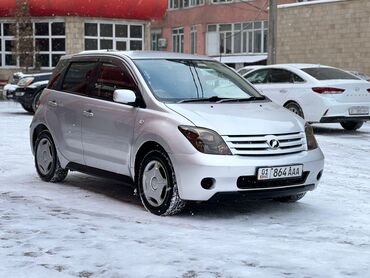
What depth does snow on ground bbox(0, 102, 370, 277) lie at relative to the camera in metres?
4.42

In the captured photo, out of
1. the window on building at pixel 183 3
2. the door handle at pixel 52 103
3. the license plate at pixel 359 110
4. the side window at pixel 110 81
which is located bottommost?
the license plate at pixel 359 110

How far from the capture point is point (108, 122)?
6.66 meters

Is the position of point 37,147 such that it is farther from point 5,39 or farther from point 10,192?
point 5,39

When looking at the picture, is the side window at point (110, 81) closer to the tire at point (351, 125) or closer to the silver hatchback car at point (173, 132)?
the silver hatchback car at point (173, 132)

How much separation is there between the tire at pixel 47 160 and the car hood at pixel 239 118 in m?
2.12

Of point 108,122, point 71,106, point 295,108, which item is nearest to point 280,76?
point 295,108

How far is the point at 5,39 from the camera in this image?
109 ft

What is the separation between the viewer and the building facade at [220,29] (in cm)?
4147

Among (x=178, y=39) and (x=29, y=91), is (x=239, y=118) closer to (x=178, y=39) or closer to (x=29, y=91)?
(x=29, y=91)

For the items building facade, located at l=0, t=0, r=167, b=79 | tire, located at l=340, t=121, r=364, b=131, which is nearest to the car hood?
tire, located at l=340, t=121, r=364, b=131

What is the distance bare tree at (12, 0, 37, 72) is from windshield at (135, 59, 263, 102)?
25955mm

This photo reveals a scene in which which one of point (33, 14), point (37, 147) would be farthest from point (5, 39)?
point (37, 147)

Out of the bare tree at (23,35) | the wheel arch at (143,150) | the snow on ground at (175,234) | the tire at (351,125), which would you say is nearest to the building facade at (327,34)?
the tire at (351,125)

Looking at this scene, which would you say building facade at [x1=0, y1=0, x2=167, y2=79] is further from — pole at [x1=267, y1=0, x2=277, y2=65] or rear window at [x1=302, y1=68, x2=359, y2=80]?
rear window at [x1=302, y1=68, x2=359, y2=80]
